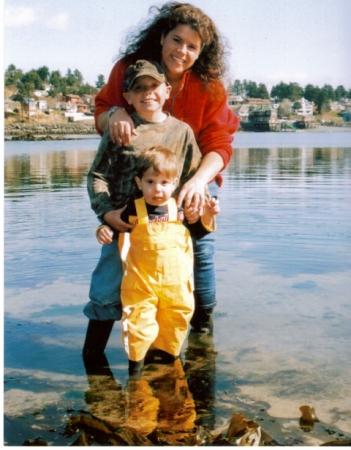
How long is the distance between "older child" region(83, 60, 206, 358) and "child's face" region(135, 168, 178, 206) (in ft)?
0.47

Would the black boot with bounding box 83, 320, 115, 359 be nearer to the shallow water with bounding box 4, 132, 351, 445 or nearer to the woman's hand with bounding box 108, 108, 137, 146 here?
the shallow water with bounding box 4, 132, 351, 445

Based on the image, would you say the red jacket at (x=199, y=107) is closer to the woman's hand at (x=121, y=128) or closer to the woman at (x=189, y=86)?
the woman at (x=189, y=86)

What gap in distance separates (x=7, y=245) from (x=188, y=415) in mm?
4141

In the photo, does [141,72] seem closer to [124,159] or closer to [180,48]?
[180,48]

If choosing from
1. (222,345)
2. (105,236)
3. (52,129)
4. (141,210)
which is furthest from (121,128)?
(52,129)

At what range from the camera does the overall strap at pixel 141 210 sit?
3.38 m

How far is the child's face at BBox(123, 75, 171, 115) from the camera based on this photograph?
345cm

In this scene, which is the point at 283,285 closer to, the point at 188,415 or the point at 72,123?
the point at 188,415

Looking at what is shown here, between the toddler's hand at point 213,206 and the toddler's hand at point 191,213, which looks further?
the toddler's hand at point 213,206

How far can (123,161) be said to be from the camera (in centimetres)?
353

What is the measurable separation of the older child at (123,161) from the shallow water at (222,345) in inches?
16.4

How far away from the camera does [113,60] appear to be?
384 centimetres

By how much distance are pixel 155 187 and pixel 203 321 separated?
3.66 ft

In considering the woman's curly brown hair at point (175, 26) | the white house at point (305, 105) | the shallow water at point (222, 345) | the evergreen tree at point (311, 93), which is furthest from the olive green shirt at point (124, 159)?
the white house at point (305, 105)
